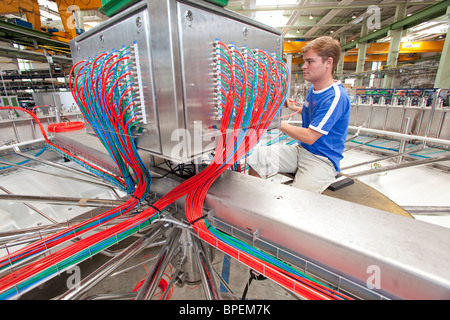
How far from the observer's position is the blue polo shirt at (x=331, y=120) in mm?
1149

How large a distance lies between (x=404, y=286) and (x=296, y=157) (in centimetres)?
109

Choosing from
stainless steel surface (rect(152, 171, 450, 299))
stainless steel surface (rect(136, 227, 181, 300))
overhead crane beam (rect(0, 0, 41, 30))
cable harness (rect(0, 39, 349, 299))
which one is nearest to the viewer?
stainless steel surface (rect(152, 171, 450, 299))

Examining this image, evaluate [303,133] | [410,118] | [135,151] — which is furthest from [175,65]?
[410,118]

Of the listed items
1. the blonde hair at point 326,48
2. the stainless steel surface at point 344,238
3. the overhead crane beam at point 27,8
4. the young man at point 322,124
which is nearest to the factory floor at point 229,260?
the young man at point 322,124

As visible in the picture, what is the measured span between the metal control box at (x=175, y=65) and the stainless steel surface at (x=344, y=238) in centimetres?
24

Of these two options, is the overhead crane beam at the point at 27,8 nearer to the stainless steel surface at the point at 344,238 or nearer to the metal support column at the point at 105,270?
the metal support column at the point at 105,270

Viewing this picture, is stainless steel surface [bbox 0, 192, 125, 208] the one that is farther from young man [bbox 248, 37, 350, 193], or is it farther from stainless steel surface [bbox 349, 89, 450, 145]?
stainless steel surface [bbox 349, 89, 450, 145]

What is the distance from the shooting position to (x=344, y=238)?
1.63ft

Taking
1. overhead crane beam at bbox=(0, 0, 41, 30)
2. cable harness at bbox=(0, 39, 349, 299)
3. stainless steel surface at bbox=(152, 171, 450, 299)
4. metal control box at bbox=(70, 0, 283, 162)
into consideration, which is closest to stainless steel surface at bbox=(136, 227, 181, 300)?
cable harness at bbox=(0, 39, 349, 299)

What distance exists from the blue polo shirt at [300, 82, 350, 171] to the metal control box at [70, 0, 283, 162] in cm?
68

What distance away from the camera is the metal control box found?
0.54 meters

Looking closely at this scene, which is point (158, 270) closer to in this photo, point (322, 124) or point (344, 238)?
point (344, 238)

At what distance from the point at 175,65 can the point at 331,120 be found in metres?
0.91
